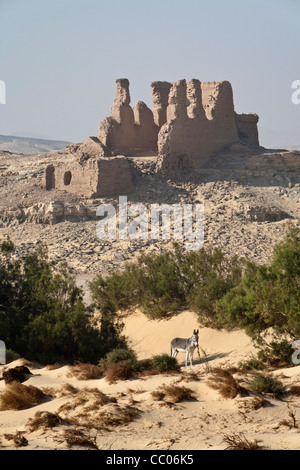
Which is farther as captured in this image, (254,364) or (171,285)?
(171,285)

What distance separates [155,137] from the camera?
113ft

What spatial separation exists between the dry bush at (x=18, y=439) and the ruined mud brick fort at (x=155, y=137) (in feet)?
77.4

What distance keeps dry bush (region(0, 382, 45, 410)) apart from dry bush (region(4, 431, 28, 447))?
138 cm

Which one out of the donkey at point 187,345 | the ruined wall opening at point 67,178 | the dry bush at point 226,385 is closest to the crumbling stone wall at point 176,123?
the ruined wall opening at point 67,178

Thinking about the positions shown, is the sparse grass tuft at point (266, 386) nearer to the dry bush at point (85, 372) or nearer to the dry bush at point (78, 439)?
the dry bush at point (78, 439)

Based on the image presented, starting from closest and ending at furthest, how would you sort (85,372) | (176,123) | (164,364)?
(85,372) → (164,364) → (176,123)

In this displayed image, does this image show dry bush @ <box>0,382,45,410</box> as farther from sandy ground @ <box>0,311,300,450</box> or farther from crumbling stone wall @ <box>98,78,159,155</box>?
crumbling stone wall @ <box>98,78,159,155</box>

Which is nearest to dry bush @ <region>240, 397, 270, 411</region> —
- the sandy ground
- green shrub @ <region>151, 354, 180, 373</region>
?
the sandy ground

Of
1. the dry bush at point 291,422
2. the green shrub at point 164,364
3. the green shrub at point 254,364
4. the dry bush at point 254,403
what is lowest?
the green shrub at point 254,364

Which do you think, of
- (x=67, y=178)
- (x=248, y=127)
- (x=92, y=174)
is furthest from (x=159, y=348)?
(x=248, y=127)

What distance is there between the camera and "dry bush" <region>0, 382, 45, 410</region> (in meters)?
8.38

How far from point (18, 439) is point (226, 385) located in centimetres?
290

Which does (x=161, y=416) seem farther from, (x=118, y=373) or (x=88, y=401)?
(x=118, y=373)

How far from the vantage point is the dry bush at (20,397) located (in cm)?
838
